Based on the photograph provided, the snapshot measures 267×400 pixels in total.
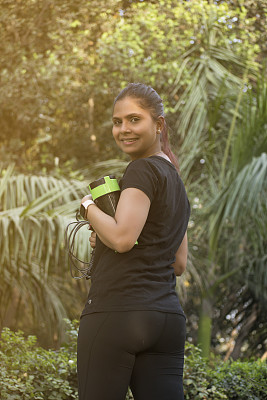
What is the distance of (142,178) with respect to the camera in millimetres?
1848

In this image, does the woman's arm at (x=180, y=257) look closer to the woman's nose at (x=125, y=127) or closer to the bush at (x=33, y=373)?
the woman's nose at (x=125, y=127)

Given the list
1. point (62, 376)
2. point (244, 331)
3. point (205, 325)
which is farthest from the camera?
point (244, 331)

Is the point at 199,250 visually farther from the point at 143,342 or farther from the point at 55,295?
the point at 143,342

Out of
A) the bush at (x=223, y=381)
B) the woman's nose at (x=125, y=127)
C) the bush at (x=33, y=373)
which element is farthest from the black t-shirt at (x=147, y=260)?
the bush at (x=223, y=381)

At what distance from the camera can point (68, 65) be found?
9.88 meters

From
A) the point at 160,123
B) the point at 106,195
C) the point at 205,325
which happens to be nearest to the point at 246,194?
the point at 205,325

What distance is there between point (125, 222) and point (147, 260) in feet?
0.52

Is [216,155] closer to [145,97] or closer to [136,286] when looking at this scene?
[145,97]

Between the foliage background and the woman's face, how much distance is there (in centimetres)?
464

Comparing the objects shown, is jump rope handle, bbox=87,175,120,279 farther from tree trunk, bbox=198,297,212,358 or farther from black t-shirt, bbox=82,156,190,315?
tree trunk, bbox=198,297,212,358

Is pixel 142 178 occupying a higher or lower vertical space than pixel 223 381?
higher

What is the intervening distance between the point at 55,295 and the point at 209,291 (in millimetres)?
2115

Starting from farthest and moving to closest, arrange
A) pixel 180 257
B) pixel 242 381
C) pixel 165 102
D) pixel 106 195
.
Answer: pixel 165 102
pixel 242 381
pixel 180 257
pixel 106 195

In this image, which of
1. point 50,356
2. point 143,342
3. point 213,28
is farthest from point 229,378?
point 213,28
